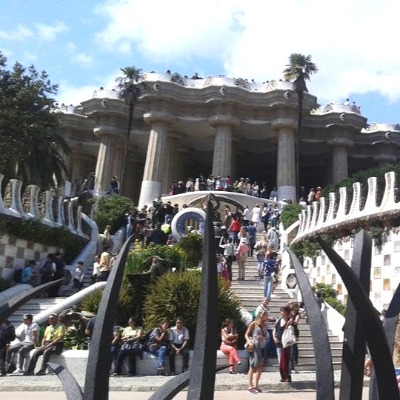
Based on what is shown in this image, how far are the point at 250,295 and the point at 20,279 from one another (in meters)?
7.06

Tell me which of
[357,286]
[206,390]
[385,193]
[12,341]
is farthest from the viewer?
[385,193]

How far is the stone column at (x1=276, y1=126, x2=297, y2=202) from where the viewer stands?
146 ft

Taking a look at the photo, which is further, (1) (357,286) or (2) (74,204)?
(2) (74,204)

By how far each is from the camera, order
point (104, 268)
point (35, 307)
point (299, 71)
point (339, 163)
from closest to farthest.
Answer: point (35, 307), point (104, 268), point (299, 71), point (339, 163)

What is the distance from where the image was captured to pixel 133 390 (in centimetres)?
1000

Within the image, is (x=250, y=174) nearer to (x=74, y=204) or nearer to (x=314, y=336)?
(x=74, y=204)

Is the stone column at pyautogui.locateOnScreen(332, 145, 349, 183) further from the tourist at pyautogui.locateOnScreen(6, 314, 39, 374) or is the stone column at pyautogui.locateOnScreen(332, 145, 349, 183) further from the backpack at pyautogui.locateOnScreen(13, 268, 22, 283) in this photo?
the tourist at pyautogui.locateOnScreen(6, 314, 39, 374)

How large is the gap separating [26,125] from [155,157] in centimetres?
1960

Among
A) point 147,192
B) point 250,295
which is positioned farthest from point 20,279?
point 147,192

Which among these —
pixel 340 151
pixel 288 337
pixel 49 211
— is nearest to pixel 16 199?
pixel 49 211

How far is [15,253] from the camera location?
1823cm

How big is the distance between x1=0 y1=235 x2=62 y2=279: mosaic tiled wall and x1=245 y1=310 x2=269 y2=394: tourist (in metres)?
9.68

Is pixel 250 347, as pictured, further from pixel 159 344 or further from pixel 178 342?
pixel 159 344

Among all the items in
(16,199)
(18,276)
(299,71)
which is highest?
(299,71)
